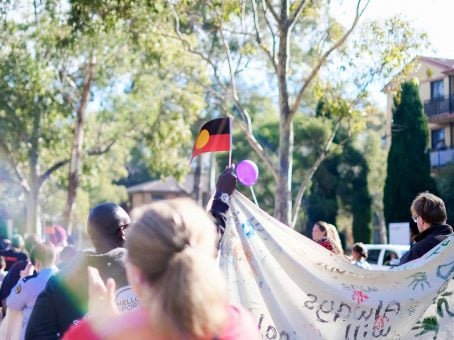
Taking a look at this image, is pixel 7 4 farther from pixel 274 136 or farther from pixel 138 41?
pixel 274 136

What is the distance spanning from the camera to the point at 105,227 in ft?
12.4

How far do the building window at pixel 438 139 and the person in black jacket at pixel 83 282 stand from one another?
37.0 m

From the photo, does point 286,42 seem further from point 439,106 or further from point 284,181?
point 439,106

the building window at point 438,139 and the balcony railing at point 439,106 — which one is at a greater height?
the balcony railing at point 439,106

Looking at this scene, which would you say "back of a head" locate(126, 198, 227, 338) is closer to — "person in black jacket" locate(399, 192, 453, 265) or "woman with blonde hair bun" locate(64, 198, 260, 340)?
"woman with blonde hair bun" locate(64, 198, 260, 340)

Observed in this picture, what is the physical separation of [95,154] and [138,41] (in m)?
12.7

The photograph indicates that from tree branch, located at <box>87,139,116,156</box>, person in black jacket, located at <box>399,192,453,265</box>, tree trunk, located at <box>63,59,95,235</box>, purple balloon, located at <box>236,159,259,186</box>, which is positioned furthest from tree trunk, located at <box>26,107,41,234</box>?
person in black jacket, located at <box>399,192,453,265</box>

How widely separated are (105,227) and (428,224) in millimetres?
2510

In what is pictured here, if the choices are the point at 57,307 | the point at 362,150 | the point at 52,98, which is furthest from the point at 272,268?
the point at 362,150

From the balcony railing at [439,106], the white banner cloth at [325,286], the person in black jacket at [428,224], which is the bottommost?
the white banner cloth at [325,286]

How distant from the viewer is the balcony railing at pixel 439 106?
38.4 metres

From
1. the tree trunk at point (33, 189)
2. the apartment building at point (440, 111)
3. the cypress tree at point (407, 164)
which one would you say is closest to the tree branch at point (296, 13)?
the tree trunk at point (33, 189)

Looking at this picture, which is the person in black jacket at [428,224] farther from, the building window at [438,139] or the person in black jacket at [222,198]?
the building window at [438,139]

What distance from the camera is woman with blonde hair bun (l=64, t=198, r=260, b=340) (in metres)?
2.03
